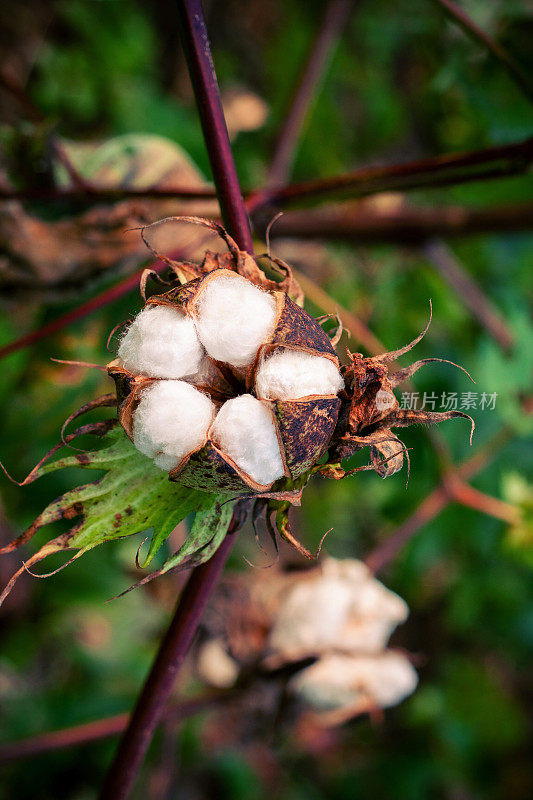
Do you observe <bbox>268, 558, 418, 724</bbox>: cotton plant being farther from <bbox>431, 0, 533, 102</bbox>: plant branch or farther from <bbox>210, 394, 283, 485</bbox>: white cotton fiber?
<bbox>431, 0, 533, 102</bbox>: plant branch

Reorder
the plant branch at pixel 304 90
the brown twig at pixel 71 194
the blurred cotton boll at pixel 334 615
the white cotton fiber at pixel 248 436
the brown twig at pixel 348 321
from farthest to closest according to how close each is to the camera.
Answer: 1. the plant branch at pixel 304 90
2. the brown twig at pixel 348 321
3. the blurred cotton boll at pixel 334 615
4. the brown twig at pixel 71 194
5. the white cotton fiber at pixel 248 436

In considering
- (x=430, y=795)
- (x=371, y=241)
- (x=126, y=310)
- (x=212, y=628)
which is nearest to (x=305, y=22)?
(x=371, y=241)

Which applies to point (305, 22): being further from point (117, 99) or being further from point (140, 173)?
point (140, 173)

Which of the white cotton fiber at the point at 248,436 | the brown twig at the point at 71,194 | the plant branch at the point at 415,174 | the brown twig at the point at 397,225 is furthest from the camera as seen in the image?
the brown twig at the point at 397,225

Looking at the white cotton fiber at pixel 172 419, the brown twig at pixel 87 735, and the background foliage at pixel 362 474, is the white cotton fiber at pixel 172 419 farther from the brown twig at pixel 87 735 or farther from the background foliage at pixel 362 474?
the brown twig at pixel 87 735

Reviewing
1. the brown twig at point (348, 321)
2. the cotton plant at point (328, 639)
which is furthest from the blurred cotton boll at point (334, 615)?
the brown twig at point (348, 321)

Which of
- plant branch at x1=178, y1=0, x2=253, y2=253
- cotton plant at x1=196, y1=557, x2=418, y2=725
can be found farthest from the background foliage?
plant branch at x1=178, y1=0, x2=253, y2=253

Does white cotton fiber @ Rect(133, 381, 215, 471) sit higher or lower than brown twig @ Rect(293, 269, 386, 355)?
higher
